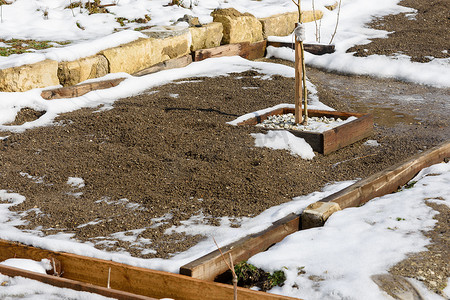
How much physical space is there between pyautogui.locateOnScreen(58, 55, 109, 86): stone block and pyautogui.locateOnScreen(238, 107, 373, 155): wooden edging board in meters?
2.48

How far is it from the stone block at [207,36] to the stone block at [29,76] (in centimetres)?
271

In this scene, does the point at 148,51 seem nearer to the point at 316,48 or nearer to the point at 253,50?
the point at 253,50

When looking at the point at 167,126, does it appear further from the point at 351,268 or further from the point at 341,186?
the point at 351,268

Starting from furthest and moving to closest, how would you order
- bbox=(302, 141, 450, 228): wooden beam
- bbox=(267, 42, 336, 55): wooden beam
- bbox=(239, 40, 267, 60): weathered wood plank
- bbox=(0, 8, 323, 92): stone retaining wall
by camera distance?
bbox=(267, 42, 336, 55): wooden beam → bbox=(239, 40, 267, 60): weathered wood plank → bbox=(0, 8, 323, 92): stone retaining wall → bbox=(302, 141, 450, 228): wooden beam

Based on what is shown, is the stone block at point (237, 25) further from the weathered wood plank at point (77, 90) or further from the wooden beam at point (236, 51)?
the weathered wood plank at point (77, 90)

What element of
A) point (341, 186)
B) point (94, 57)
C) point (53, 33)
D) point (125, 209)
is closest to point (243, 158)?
point (341, 186)

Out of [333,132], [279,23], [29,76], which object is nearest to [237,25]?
[279,23]

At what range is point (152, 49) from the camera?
8070 mm

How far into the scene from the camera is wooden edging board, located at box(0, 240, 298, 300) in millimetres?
2598

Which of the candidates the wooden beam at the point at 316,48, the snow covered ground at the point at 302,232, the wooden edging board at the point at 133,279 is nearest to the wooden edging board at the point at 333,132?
the snow covered ground at the point at 302,232

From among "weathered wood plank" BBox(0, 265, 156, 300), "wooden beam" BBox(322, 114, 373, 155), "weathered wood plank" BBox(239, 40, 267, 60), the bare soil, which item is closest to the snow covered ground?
"weathered wood plank" BBox(0, 265, 156, 300)

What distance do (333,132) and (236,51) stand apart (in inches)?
174

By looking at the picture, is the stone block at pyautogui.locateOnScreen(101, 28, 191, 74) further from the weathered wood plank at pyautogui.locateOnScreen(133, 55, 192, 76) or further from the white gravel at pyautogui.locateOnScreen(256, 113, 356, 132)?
the white gravel at pyautogui.locateOnScreen(256, 113, 356, 132)

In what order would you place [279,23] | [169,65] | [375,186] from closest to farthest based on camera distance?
[375,186] → [169,65] → [279,23]
